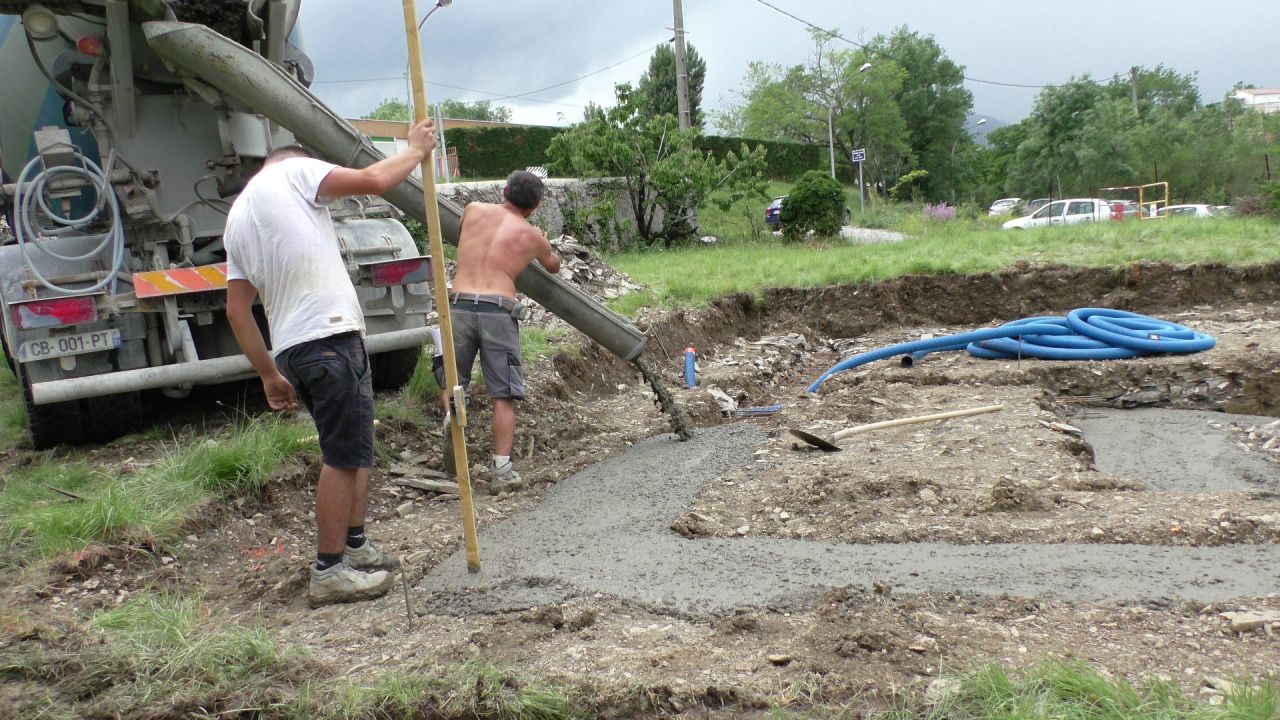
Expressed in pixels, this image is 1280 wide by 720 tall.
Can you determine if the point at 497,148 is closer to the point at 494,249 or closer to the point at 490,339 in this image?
the point at 494,249

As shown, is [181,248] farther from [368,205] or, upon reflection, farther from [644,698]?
[644,698]

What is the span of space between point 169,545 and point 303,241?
1.64m

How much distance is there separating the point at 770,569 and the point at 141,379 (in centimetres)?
354

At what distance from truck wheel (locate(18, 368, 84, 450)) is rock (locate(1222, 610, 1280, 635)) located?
5863 mm

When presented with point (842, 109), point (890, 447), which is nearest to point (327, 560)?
point (890, 447)

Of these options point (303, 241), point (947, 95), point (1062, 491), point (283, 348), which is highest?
point (947, 95)

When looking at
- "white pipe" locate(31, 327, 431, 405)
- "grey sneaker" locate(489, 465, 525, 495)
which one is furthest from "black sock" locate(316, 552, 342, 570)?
"white pipe" locate(31, 327, 431, 405)

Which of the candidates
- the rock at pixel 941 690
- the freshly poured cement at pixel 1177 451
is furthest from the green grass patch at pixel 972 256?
the rock at pixel 941 690

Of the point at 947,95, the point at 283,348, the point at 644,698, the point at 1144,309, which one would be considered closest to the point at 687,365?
the point at 283,348

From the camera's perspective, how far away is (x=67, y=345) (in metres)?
4.86

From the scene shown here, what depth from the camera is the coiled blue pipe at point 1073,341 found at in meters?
7.54

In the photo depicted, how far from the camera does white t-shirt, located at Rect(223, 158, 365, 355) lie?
3242 millimetres

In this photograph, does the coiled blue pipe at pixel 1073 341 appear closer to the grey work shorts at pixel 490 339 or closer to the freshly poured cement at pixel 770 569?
the grey work shorts at pixel 490 339

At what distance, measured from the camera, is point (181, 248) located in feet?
17.4
